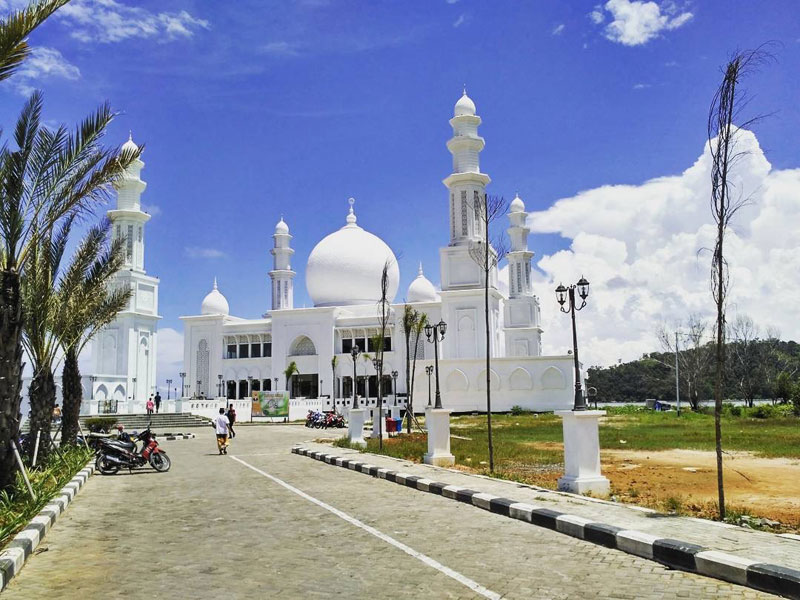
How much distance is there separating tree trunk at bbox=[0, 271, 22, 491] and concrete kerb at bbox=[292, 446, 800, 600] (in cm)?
626

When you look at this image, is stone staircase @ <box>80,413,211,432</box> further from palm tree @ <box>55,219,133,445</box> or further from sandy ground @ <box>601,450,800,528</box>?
sandy ground @ <box>601,450,800,528</box>

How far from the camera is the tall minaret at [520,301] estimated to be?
63.8 m

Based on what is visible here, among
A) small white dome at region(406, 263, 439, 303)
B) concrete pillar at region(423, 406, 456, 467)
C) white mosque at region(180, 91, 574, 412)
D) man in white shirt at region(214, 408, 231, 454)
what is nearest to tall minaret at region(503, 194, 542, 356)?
white mosque at region(180, 91, 574, 412)

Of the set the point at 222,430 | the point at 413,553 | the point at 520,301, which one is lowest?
the point at 413,553

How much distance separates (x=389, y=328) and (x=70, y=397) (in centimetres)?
3704

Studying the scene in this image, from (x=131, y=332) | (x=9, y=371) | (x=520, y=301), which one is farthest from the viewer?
(x=520, y=301)

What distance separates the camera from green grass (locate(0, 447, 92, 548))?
27.5 feet

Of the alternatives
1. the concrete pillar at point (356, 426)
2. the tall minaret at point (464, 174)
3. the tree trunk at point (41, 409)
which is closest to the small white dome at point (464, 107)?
the tall minaret at point (464, 174)

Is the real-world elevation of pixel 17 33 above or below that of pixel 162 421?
above

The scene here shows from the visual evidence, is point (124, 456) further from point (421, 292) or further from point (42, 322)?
point (421, 292)

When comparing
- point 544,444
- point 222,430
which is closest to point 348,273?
point 222,430

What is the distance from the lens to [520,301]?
212ft

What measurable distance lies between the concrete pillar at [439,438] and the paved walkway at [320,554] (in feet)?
12.9

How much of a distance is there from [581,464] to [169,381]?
53.9 metres
